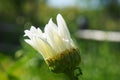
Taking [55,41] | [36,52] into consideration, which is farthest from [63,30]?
[36,52]

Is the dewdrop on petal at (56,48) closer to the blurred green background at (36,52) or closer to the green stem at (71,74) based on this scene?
the green stem at (71,74)

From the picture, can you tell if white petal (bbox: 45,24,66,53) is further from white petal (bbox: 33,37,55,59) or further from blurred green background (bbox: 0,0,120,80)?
blurred green background (bbox: 0,0,120,80)

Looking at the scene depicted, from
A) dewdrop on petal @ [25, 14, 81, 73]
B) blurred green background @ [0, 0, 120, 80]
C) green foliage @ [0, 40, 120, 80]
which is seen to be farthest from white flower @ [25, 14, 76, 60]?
green foliage @ [0, 40, 120, 80]

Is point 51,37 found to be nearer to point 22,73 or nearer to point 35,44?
point 35,44

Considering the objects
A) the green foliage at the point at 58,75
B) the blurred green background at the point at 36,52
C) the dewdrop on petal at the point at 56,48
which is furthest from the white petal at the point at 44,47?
the green foliage at the point at 58,75

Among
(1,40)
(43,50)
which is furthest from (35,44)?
(1,40)
